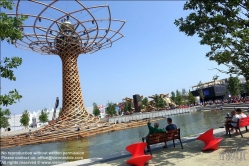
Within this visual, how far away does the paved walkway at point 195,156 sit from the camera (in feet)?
13.0

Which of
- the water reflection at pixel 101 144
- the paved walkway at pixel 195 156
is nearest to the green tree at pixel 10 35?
the paved walkway at pixel 195 156

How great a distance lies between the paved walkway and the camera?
397cm

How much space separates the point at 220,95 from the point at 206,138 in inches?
2100

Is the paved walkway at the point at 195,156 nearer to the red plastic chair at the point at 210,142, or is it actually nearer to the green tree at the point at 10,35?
the red plastic chair at the point at 210,142

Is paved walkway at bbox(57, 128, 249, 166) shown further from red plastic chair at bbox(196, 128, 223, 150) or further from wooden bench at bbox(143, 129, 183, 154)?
wooden bench at bbox(143, 129, 183, 154)

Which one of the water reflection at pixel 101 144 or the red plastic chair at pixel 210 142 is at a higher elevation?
the red plastic chair at pixel 210 142

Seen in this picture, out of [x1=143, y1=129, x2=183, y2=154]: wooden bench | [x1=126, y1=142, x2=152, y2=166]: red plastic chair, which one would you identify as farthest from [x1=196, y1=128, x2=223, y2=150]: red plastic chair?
[x1=126, y1=142, x2=152, y2=166]: red plastic chair

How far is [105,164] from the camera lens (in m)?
4.59

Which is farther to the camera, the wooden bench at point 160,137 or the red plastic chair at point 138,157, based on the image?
the wooden bench at point 160,137

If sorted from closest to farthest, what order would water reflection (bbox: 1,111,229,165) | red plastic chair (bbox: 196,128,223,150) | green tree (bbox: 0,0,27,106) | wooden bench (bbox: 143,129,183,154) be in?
green tree (bbox: 0,0,27,106), red plastic chair (bbox: 196,128,223,150), wooden bench (bbox: 143,129,183,154), water reflection (bbox: 1,111,229,165)

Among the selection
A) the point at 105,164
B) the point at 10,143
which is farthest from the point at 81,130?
the point at 105,164

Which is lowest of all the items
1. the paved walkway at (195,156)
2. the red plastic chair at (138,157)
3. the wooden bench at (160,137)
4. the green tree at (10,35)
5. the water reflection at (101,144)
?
the water reflection at (101,144)

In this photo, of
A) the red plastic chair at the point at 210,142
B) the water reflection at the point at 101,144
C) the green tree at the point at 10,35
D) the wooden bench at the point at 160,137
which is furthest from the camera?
the water reflection at the point at 101,144

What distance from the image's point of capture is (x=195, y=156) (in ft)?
14.5
